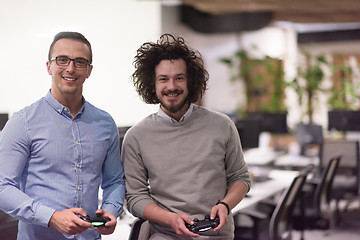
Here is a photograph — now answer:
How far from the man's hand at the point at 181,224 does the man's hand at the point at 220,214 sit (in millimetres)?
98

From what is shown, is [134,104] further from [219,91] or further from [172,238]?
[219,91]

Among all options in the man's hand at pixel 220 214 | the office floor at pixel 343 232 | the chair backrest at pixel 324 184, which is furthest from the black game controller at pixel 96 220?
the office floor at pixel 343 232

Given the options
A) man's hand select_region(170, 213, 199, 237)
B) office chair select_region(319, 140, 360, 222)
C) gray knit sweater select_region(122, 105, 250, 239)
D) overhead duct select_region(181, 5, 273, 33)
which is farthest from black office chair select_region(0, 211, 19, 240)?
overhead duct select_region(181, 5, 273, 33)

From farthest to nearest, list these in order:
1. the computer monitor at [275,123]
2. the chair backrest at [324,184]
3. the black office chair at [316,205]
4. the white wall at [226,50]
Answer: the white wall at [226,50], the computer monitor at [275,123], the chair backrest at [324,184], the black office chair at [316,205]

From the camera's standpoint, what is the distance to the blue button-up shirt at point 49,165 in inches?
69.9

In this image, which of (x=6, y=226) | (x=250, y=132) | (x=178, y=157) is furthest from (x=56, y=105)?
(x=250, y=132)

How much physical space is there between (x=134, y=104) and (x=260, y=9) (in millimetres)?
5267

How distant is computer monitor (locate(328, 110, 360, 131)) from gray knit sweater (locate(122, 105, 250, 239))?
5932 millimetres

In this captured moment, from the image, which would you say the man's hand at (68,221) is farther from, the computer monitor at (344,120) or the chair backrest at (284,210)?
the computer monitor at (344,120)

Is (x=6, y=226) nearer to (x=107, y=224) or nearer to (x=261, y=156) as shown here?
(x=107, y=224)

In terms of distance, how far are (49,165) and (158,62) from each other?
2.31ft

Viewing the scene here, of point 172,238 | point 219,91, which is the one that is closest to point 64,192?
point 172,238

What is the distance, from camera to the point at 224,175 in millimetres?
2213

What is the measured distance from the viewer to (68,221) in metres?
1.73
